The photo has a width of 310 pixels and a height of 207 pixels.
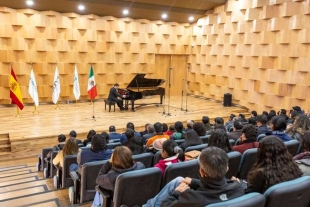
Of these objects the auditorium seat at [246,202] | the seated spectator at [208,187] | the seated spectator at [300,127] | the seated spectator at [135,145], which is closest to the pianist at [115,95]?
the seated spectator at [135,145]

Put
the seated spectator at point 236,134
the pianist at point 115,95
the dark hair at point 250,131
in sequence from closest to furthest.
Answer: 1. the dark hair at point 250,131
2. the seated spectator at point 236,134
3. the pianist at point 115,95

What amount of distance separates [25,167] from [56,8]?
21.1ft

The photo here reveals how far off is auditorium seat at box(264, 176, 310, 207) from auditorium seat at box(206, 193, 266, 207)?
3.9 inches

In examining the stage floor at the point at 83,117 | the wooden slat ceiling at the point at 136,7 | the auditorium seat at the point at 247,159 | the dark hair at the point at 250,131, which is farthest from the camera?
the wooden slat ceiling at the point at 136,7

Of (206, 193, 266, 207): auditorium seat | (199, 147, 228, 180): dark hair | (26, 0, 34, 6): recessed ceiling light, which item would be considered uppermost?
(26, 0, 34, 6): recessed ceiling light

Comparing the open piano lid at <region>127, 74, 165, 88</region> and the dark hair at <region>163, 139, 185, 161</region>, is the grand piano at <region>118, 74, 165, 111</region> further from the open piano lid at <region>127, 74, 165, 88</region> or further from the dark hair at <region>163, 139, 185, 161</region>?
the dark hair at <region>163, 139, 185, 161</region>

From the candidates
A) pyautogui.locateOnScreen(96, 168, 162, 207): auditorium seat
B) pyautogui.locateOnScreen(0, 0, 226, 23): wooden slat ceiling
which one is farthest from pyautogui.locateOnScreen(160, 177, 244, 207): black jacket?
pyautogui.locateOnScreen(0, 0, 226, 23): wooden slat ceiling

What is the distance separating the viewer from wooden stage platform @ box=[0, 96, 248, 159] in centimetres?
667

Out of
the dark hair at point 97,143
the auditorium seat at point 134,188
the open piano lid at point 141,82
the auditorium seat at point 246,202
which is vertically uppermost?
the open piano lid at point 141,82

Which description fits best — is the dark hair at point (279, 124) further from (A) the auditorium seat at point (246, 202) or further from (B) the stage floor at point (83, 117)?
(B) the stage floor at point (83, 117)

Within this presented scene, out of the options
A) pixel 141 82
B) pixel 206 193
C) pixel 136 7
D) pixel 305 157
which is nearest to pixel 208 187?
pixel 206 193

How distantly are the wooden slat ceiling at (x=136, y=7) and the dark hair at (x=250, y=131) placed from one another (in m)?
8.11

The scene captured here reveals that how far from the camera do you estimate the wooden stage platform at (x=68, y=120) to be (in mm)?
6668

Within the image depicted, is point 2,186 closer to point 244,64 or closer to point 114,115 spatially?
point 114,115
